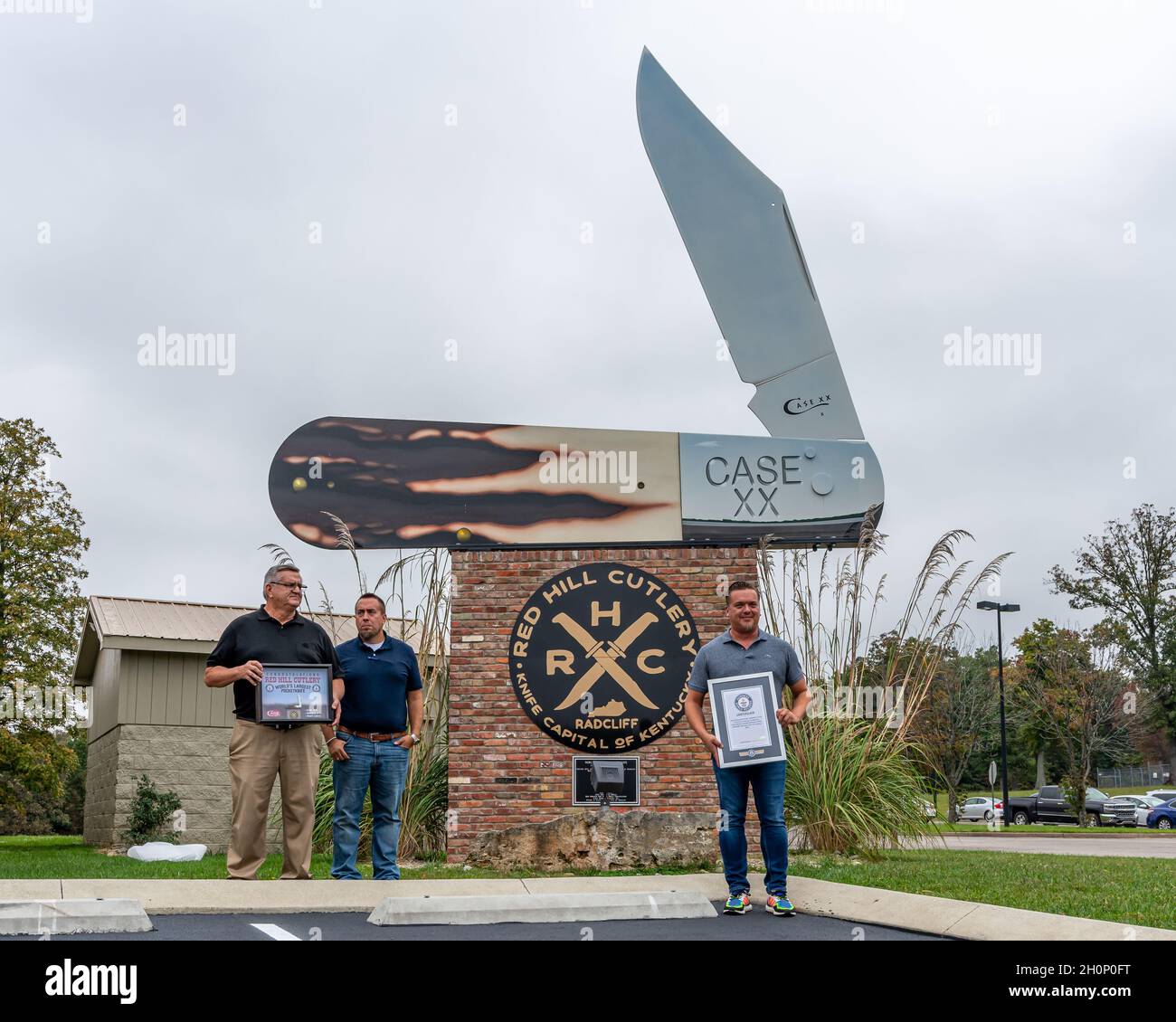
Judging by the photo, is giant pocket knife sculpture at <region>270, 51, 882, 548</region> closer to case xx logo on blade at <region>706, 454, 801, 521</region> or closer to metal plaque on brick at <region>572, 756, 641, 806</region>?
case xx logo on blade at <region>706, 454, 801, 521</region>

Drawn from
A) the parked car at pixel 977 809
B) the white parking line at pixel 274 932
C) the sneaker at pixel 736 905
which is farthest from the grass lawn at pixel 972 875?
the parked car at pixel 977 809

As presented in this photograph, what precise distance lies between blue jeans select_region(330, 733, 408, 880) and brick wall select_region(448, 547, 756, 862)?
2093mm

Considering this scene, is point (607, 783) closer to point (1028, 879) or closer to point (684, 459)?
point (1028, 879)

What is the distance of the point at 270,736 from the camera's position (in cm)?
718

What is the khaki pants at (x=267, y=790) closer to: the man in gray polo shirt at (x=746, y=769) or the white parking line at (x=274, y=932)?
the white parking line at (x=274, y=932)

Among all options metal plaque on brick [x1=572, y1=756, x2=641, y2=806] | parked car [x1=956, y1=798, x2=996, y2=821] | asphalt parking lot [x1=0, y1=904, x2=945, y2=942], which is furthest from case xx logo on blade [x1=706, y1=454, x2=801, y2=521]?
parked car [x1=956, y1=798, x2=996, y2=821]

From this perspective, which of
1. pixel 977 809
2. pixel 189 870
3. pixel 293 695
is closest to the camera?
pixel 293 695

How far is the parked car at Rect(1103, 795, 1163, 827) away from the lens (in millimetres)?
35281

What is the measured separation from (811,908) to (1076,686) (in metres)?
36.1

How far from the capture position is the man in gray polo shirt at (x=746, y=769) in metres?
6.09

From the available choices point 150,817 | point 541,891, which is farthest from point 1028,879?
point 150,817

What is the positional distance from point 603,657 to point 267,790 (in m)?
3.35

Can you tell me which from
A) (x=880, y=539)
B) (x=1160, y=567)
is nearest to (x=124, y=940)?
(x=880, y=539)
